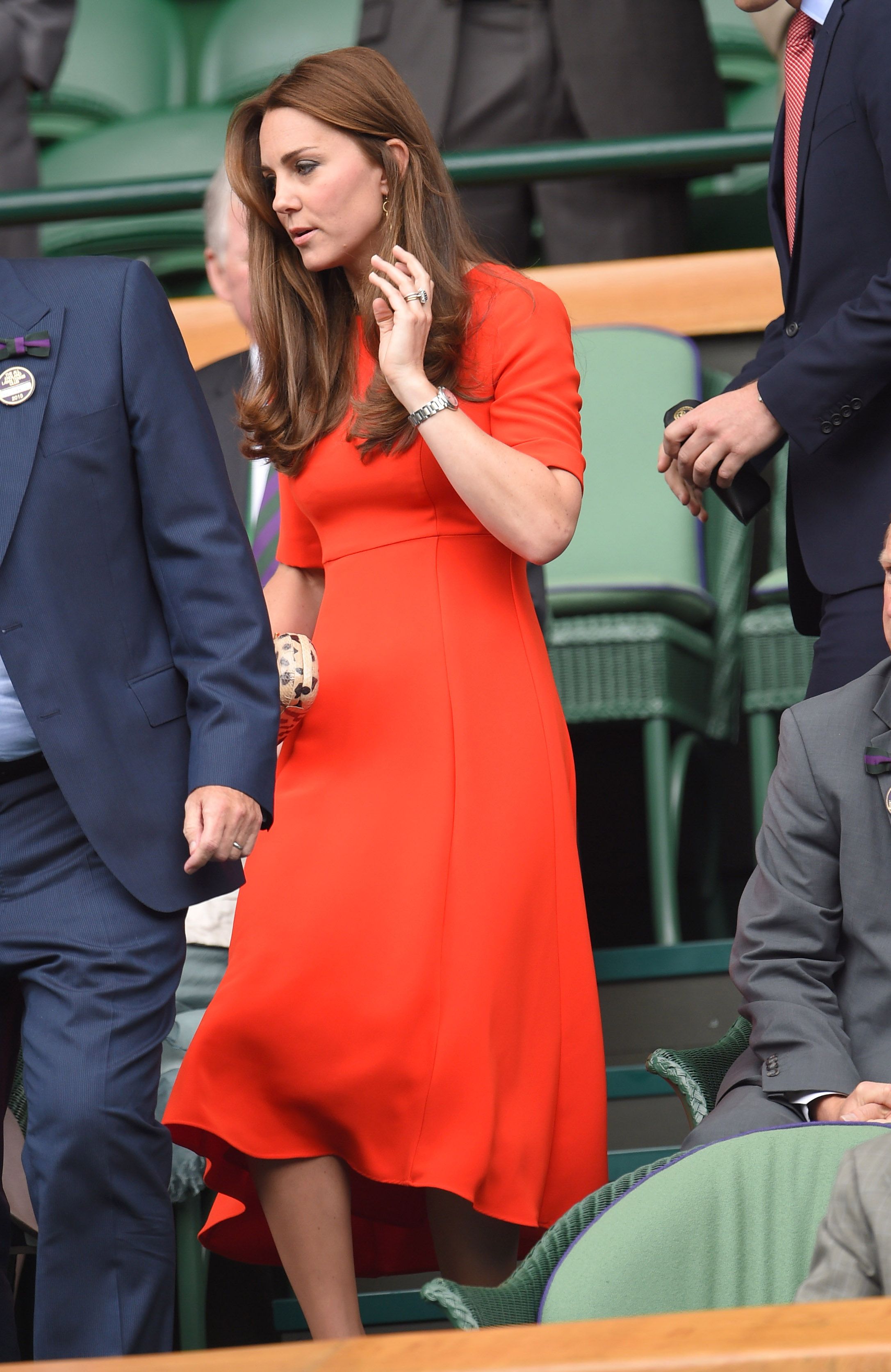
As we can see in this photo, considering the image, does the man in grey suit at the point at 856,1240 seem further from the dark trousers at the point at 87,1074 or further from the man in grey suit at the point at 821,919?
the dark trousers at the point at 87,1074

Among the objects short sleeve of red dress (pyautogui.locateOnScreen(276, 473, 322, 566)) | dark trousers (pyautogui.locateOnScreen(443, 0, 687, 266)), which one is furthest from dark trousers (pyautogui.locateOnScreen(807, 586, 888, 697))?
dark trousers (pyautogui.locateOnScreen(443, 0, 687, 266))

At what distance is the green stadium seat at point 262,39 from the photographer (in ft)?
19.1

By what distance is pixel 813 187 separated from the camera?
7.38 feet

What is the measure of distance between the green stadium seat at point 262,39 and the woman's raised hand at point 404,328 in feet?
12.4

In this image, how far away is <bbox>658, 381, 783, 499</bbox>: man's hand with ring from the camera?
2221 millimetres

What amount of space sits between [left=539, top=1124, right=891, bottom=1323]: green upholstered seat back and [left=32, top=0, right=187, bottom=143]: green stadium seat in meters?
5.12

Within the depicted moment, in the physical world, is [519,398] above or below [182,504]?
above

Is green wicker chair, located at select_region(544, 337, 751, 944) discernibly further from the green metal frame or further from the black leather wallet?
the black leather wallet

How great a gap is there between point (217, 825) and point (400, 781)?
400mm

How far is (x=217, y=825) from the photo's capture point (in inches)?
71.4

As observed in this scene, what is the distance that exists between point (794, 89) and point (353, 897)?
3.91 feet

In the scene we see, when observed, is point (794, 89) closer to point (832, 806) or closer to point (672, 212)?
point (832, 806)

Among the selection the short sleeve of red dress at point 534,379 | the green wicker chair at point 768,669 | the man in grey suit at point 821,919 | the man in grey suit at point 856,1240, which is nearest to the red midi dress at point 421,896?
the short sleeve of red dress at point 534,379

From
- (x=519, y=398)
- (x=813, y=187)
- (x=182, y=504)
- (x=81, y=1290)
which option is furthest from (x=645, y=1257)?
(x=813, y=187)
